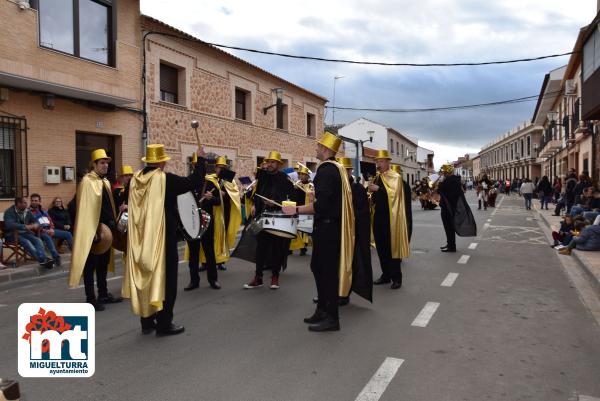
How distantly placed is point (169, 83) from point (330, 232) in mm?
12544

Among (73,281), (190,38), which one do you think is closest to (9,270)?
(73,281)

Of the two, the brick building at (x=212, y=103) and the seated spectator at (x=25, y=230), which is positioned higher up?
the brick building at (x=212, y=103)

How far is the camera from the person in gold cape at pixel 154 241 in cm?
470

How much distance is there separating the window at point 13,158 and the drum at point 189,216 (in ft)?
22.2

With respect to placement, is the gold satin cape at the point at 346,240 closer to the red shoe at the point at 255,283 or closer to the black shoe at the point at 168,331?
the black shoe at the point at 168,331

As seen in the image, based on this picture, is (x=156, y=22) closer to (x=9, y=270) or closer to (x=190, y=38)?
(x=190, y=38)

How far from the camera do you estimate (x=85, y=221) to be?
575 centimetres

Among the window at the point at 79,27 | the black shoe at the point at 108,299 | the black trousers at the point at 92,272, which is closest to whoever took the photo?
the black trousers at the point at 92,272

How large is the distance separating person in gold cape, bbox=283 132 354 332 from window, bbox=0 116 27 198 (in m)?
8.65

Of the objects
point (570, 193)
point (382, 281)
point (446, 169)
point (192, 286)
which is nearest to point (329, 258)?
point (382, 281)

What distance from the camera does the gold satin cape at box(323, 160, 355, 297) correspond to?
201 inches

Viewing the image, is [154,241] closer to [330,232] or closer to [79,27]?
[330,232]

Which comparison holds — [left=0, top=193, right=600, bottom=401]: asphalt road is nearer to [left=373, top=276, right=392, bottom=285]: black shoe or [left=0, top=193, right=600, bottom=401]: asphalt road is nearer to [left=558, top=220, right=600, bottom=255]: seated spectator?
[left=373, top=276, right=392, bottom=285]: black shoe
